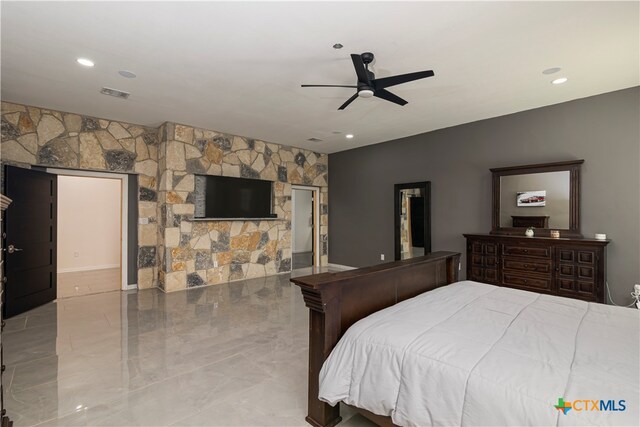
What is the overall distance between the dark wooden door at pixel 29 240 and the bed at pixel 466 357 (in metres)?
4.45

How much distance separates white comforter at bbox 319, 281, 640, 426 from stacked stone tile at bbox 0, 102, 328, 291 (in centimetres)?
451

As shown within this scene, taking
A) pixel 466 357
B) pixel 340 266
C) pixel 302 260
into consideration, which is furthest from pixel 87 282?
pixel 466 357

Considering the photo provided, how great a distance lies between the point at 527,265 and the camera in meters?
4.42

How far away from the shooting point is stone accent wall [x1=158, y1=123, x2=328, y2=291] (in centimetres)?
541

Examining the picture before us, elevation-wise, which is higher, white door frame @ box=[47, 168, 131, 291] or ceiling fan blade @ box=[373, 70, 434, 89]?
ceiling fan blade @ box=[373, 70, 434, 89]

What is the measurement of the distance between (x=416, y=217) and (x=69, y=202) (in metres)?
7.80

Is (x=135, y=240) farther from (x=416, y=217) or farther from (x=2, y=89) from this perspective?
(x=416, y=217)

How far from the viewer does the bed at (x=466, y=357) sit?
1.17 metres

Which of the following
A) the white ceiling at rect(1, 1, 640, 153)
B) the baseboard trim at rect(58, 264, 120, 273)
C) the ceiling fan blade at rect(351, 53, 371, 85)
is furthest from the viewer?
the baseboard trim at rect(58, 264, 120, 273)

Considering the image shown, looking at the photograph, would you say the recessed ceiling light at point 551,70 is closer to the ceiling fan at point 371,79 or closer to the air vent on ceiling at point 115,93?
the ceiling fan at point 371,79

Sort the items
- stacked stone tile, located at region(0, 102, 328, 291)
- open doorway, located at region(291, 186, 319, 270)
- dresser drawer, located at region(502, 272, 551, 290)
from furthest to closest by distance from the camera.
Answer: open doorway, located at region(291, 186, 319, 270) < stacked stone tile, located at region(0, 102, 328, 291) < dresser drawer, located at region(502, 272, 551, 290)

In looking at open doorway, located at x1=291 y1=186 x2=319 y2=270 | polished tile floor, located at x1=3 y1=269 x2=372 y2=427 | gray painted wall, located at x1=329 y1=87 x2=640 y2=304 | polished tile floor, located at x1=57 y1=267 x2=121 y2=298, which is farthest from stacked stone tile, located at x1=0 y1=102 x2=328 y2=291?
open doorway, located at x1=291 y1=186 x2=319 y2=270

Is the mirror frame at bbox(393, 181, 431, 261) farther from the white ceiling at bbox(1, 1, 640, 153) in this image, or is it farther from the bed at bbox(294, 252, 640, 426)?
the bed at bbox(294, 252, 640, 426)

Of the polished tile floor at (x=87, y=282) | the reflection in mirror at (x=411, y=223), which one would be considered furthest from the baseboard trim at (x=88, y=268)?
the reflection in mirror at (x=411, y=223)
